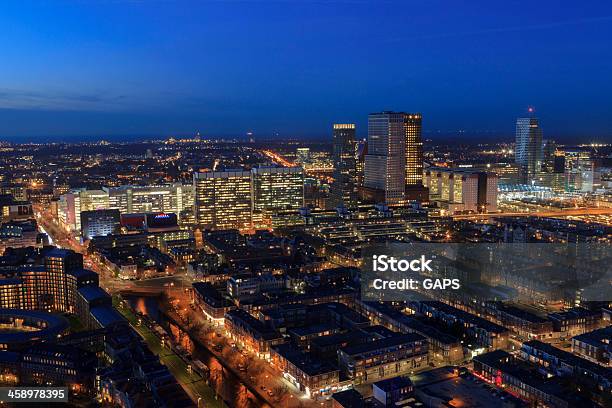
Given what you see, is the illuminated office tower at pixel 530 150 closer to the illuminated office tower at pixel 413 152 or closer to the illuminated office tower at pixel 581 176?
the illuminated office tower at pixel 581 176

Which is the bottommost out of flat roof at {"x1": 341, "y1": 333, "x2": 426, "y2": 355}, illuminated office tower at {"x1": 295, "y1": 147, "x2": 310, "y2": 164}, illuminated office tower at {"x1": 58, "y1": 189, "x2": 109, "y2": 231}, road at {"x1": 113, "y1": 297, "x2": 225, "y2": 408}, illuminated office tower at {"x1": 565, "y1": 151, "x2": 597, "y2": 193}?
road at {"x1": 113, "y1": 297, "x2": 225, "y2": 408}

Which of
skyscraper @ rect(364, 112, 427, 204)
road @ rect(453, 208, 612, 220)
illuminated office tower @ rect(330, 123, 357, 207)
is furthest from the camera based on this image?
illuminated office tower @ rect(330, 123, 357, 207)

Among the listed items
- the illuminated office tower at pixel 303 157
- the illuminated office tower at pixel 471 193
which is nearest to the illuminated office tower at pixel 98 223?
the illuminated office tower at pixel 471 193

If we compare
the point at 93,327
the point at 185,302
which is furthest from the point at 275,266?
the point at 93,327

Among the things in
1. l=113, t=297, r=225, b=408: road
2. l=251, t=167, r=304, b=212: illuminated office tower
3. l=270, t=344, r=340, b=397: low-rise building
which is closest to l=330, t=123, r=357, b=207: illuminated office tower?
l=251, t=167, r=304, b=212: illuminated office tower

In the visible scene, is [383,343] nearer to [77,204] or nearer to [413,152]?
[77,204]

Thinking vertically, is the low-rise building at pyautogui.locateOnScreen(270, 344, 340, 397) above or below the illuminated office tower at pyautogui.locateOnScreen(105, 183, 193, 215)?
below

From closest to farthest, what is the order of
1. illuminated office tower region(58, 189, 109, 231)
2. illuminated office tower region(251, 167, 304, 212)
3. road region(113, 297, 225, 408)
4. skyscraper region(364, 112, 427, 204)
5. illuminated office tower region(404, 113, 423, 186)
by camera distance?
1. road region(113, 297, 225, 408)
2. illuminated office tower region(58, 189, 109, 231)
3. illuminated office tower region(251, 167, 304, 212)
4. skyscraper region(364, 112, 427, 204)
5. illuminated office tower region(404, 113, 423, 186)

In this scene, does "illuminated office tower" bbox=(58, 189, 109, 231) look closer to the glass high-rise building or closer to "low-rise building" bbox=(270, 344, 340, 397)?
"low-rise building" bbox=(270, 344, 340, 397)
